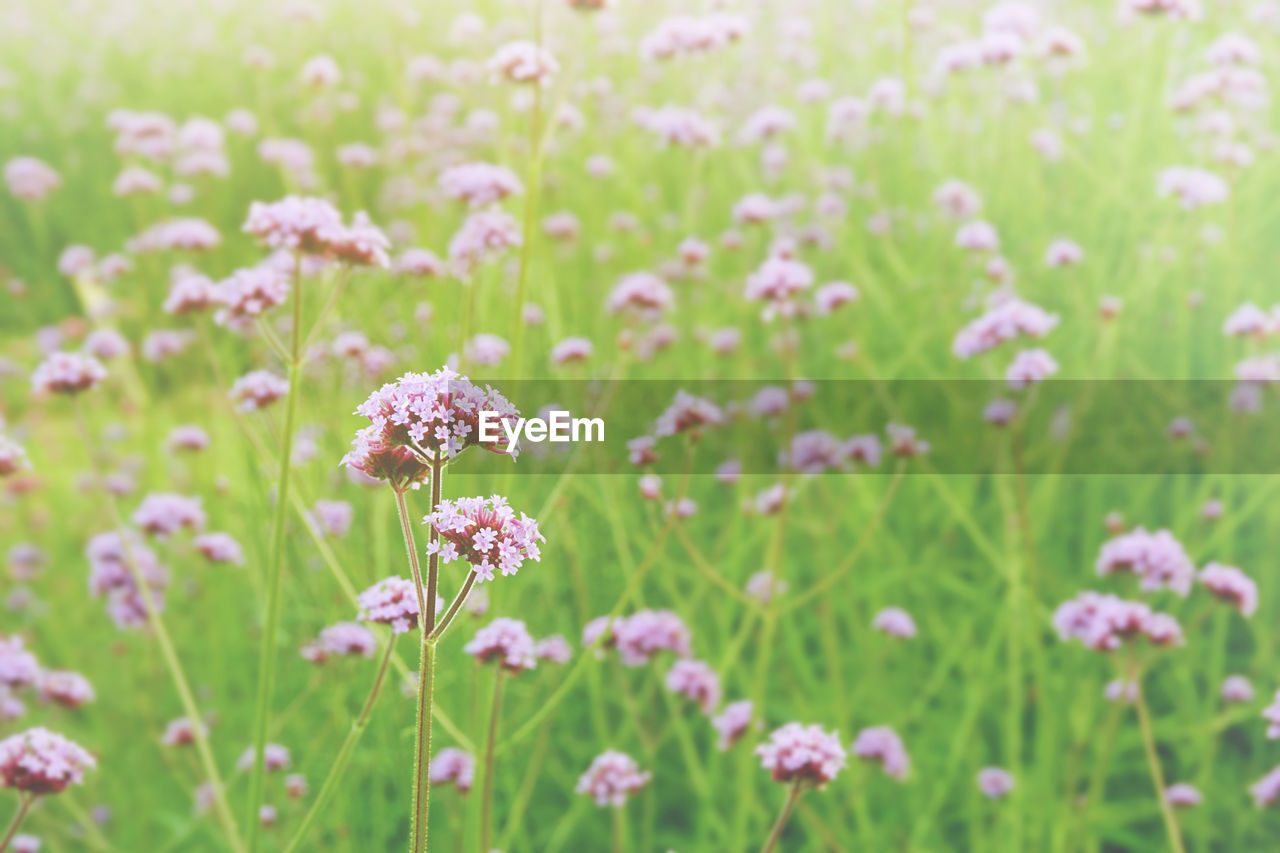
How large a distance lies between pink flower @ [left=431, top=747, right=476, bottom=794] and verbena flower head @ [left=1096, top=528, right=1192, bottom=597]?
107 cm

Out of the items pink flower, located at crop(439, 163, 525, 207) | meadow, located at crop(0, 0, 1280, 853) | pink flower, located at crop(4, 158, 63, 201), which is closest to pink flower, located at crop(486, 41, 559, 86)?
meadow, located at crop(0, 0, 1280, 853)

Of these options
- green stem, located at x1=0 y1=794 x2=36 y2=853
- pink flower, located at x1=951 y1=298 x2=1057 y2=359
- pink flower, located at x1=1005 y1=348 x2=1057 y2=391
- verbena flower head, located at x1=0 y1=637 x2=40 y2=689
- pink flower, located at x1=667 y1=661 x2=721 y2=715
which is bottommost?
green stem, located at x1=0 y1=794 x2=36 y2=853

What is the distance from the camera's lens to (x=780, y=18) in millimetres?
5613

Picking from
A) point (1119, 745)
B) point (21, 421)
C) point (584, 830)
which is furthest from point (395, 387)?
point (21, 421)

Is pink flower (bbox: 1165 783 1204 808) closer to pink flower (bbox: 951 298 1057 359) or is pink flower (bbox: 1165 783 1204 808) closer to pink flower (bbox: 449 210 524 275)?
pink flower (bbox: 951 298 1057 359)

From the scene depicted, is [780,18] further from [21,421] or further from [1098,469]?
[21,421]

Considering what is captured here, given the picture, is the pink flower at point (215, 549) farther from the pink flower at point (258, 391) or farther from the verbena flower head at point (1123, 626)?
the verbena flower head at point (1123, 626)

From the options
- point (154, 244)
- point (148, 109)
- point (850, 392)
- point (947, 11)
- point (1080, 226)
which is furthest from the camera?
point (148, 109)

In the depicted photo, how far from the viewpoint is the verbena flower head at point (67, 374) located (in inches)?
59.0

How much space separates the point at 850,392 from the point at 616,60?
3.17 metres

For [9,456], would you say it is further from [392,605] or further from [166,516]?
[166,516]

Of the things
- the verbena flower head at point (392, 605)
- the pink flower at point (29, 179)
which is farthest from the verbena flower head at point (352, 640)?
the pink flower at point (29, 179)

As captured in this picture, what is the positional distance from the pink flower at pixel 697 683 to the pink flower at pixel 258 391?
0.79 meters

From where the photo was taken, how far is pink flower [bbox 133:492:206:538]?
2.06 meters
